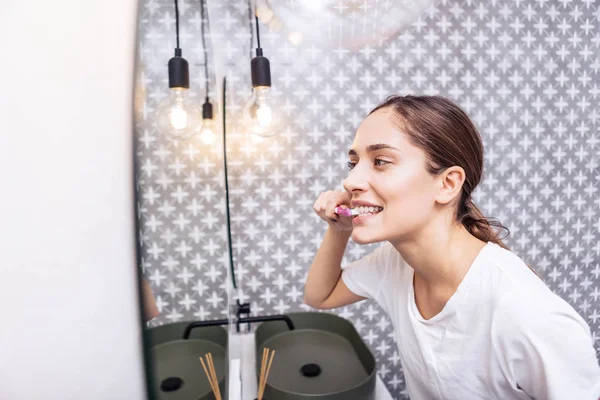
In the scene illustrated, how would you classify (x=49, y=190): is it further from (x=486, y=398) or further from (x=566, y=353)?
(x=486, y=398)

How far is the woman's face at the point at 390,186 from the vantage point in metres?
0.82

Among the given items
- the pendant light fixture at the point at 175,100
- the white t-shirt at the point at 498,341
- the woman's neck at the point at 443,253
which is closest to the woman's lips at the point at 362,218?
the woman's neck at the point at 443,253

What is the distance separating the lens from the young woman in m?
0.69

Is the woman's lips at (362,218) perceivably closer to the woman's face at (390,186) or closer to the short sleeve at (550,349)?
the woman's face at (390,186)

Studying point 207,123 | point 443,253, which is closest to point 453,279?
point 443,253

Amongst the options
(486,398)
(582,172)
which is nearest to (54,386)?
(486,398)

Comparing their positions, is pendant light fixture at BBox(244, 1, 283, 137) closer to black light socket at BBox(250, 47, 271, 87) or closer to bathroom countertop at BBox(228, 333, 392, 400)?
black light socket at BBox(250, 47, 271, 87)

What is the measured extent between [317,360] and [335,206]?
1.67 feet

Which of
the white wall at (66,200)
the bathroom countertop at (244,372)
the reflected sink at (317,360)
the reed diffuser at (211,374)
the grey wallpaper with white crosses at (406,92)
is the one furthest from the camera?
the grey wallpaper with white crosses at (406,92)

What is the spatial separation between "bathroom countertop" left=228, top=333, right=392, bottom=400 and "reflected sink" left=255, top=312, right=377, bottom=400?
72 mm

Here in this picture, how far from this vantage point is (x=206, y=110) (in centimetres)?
69

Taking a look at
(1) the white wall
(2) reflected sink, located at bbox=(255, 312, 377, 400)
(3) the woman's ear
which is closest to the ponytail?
(3) the woman's ear

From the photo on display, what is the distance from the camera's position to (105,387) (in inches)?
8.5

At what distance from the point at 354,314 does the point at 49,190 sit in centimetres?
152
